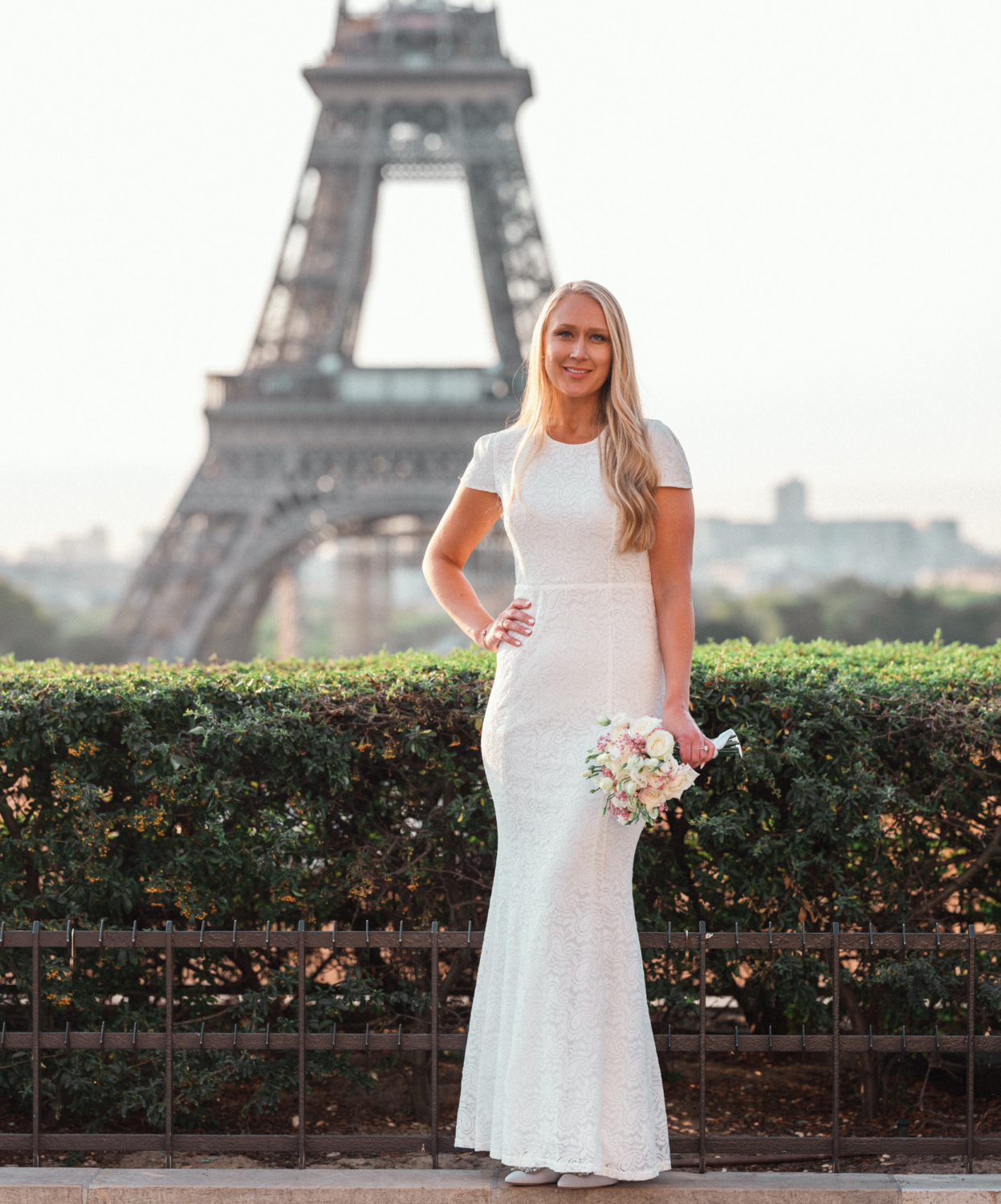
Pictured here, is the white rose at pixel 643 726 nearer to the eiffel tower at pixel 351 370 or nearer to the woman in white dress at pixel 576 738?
the woman in white dress at pixel 576 738

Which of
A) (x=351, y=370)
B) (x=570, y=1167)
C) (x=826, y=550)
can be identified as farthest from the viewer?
(x=826, y=550)

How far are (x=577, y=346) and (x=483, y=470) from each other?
15.7 inches

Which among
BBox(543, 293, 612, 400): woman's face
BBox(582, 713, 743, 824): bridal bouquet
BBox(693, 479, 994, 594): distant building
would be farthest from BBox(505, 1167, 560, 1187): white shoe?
BBox(693, 479, 994, 594): distant building

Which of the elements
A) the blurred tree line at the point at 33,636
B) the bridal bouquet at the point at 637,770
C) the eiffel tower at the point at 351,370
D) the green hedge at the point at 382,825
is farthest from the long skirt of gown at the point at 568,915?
the blurred tree line at the point at 33,636

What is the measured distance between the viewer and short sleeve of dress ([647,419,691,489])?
9.40ft

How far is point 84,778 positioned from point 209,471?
921 inches

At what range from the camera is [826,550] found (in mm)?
68812

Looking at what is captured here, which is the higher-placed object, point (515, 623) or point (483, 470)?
point (483, 470)

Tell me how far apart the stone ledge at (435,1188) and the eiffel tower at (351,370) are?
21.9 m

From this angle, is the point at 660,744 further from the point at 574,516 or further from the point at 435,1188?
the point at 435,1188

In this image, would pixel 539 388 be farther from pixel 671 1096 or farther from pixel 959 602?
pixel 959 602

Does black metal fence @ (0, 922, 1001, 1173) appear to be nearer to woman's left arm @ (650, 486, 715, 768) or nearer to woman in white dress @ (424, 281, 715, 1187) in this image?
woman in white dress @ (424, 281, 715, 1187)

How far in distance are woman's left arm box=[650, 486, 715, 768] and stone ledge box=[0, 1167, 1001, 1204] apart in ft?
3.39

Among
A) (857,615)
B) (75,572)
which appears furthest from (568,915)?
(75,572)
